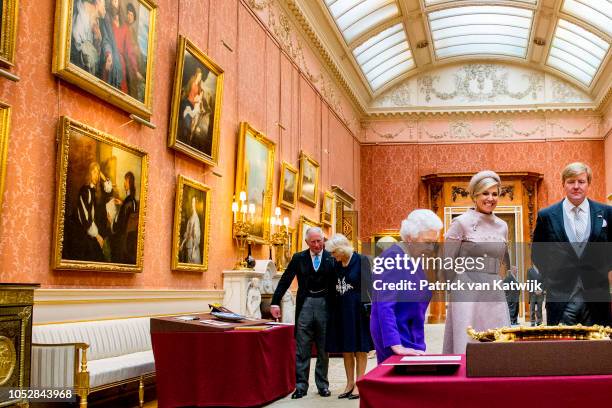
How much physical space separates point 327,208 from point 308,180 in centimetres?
246

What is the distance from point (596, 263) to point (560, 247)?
0.24m

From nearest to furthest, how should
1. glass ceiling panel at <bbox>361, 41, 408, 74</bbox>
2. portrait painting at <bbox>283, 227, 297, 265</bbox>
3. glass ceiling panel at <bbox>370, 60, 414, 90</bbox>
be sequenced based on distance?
portrait painting at <bbox>283, 227, 297, 265</bbox>
glass ceiling panel at <bbox>361, 41, 408, 74</bbox>
glass ceiling panel at <bbox>370, 60, 414, 90</bbox>

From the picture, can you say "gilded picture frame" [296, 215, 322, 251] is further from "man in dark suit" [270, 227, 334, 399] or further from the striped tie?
the striped tie

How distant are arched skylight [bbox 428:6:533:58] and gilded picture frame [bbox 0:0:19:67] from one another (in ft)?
54.5

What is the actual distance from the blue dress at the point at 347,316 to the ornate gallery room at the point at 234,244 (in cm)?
2

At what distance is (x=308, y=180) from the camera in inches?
645

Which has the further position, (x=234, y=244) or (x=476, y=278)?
(x=234, y=244)

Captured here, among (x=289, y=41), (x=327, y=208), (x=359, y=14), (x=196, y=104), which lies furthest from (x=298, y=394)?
(x=359, y=14)

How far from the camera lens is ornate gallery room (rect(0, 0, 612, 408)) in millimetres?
3701

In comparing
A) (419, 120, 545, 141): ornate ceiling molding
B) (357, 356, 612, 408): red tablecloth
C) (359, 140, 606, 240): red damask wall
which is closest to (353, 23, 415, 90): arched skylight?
(419, 120, 545, 141): ornate ceiling molding

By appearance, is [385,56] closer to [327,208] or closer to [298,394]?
[327,208]

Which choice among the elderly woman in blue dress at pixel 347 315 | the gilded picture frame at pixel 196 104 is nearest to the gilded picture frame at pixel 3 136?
the gilded picture frame at pixel 196 104

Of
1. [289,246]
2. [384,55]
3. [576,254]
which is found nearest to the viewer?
[576,254]

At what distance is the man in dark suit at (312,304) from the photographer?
823cm
